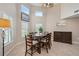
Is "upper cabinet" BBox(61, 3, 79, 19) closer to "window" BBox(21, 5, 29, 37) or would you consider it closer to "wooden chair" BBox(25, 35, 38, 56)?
"window" BBox(21, 5, 29, 37)

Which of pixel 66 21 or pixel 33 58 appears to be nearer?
pixel 33 58

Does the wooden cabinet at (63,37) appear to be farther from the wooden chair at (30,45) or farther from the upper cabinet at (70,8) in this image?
the wooden chair at (30,45)

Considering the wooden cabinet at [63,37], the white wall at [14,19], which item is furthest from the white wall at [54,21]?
the white wall at [14,19]

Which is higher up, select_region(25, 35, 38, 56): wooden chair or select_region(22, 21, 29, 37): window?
select_region(22, 21, 29, 37): window

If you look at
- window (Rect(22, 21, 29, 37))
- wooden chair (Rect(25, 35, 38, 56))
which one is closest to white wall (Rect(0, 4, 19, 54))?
window (Rect(22, 21, 29, 37))

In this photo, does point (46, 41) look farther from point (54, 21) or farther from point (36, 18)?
point (36, 18)

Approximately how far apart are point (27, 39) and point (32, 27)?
1.45 ft

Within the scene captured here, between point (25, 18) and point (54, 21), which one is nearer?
point (25, 18)

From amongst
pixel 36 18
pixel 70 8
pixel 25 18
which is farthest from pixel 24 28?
pixel 70 8

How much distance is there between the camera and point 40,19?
141 inches

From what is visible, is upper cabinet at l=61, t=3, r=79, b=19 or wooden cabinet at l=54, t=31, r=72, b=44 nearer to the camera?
upper cabinet at l=61, t=3, r=79, b=19

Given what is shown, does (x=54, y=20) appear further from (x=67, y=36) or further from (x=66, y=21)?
(x=67, y=36)

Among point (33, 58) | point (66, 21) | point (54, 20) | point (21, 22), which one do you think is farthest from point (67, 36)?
point (33, 58)

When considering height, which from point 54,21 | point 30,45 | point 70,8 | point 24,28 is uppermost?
point 70,8
